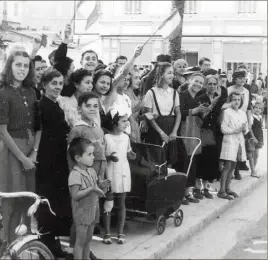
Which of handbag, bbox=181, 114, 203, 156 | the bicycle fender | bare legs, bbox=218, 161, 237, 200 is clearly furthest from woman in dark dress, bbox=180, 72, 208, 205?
the bicycle fender

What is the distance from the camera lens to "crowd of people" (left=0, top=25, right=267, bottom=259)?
4.16 meters

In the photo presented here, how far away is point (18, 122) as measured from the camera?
4.14 metres

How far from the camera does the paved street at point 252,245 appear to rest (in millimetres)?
A: 5473

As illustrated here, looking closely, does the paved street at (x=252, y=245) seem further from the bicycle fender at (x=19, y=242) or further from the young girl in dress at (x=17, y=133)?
the bicycle fender at (x=19, y=242)

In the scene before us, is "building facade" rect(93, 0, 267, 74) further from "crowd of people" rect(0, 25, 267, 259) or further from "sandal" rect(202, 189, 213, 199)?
"crowd of people" rect(0, 25, 267, 259)

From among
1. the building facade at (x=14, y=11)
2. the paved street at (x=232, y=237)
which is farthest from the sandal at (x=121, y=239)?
the building facade at (x=14, y=11)

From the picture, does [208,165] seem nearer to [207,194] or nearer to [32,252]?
[207,194]

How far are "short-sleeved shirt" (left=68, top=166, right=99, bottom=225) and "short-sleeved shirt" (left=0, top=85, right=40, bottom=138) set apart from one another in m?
0.53

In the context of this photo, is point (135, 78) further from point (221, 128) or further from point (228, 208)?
point (228, 208)

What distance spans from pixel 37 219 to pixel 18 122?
944 millimetres

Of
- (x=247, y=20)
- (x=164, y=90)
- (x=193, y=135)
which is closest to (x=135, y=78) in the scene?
(x=164, y=90)

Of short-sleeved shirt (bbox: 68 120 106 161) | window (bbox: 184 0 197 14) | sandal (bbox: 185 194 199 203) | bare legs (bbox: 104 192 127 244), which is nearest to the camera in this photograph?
short-sleeved shirt (bbox: 68 120 106 161)

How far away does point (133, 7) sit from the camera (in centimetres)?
2455

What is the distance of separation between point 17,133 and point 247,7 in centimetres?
1948
